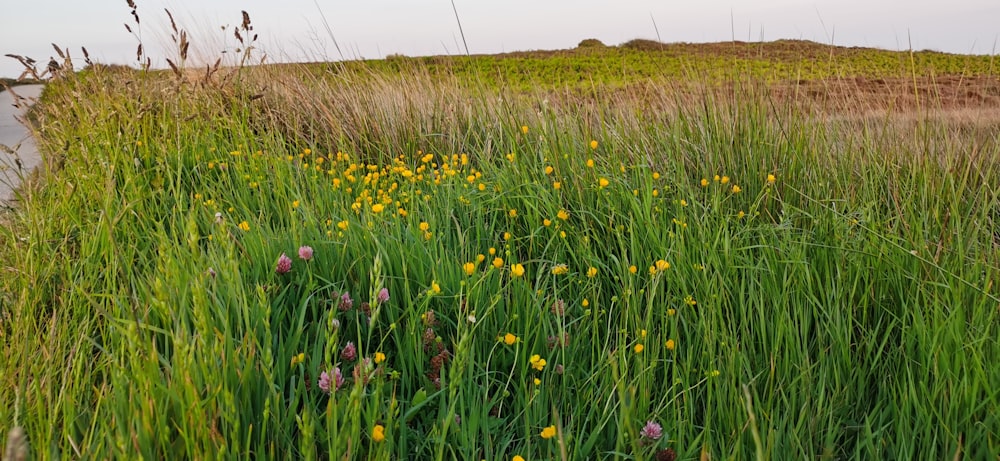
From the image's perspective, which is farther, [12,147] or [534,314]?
[12,147]

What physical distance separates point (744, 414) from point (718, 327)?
507 mm

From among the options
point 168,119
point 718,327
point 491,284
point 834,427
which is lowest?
point 834,427

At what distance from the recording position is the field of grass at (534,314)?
1.55 meters

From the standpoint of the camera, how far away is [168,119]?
4.41m

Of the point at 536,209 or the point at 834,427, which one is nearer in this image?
the point at 834,427

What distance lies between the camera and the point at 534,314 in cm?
213

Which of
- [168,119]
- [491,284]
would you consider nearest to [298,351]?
[491,284]

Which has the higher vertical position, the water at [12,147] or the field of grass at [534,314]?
the water at [12,147]

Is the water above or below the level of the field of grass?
above

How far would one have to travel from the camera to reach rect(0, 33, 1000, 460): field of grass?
155 centimetres

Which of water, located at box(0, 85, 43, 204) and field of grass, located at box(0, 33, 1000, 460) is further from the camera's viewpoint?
water, located at box(0, 85, 43, 204)

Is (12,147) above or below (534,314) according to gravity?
above

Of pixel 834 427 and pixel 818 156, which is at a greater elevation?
pixel 818 156

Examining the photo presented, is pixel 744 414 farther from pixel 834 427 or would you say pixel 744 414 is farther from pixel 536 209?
pixel 536 209
